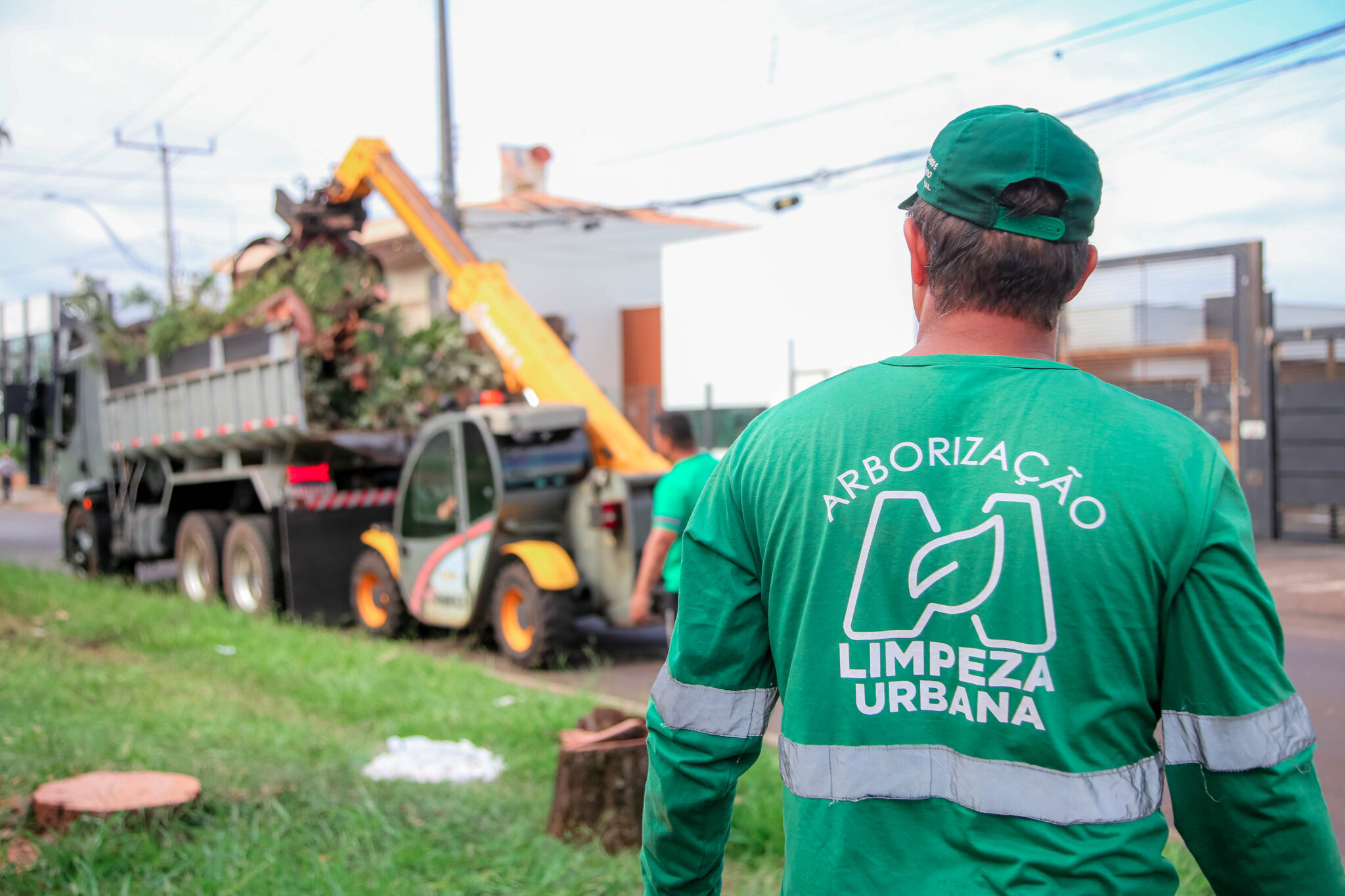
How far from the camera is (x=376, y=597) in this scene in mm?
9836

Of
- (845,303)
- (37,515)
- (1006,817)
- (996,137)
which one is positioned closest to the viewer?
(1006,817)

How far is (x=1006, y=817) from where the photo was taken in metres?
1.38

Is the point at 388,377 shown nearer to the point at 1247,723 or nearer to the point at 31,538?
the point at 1247,723

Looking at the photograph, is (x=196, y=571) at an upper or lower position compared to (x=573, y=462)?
lower

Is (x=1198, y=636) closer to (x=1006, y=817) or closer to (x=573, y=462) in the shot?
(x=1006, y=817)

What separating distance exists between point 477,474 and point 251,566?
348 centimetres

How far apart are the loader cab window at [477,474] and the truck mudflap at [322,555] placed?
2231mm

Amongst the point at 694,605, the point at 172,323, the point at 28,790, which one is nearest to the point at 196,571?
the point at 172,323

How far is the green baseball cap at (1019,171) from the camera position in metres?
1.50

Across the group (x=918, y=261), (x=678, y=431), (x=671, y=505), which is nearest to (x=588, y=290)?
(x=678, y=431)

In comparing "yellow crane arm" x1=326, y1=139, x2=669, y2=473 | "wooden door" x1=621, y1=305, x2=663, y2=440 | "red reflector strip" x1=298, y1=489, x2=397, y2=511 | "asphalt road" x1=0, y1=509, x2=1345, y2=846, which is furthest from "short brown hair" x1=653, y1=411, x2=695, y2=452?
"wooden door" x1=621, y1=305, x2=663, y2=440

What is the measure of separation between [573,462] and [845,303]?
11088mm

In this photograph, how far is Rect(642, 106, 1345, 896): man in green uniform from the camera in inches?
54.2

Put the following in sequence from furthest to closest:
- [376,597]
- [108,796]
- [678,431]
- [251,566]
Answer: [251,566], [376,597], [678,431], [108,796]
